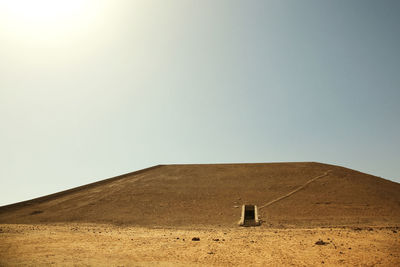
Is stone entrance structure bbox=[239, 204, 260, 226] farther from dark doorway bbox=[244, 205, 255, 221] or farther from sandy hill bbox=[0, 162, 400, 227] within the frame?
sandy hill bbox=[0, 162, 400, 227]

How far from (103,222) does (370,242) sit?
52.0ft

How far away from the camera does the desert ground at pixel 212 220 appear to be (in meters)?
8.46

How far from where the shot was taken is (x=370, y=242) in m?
10.2

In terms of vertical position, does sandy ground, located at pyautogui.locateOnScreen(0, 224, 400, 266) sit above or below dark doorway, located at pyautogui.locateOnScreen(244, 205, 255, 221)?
below

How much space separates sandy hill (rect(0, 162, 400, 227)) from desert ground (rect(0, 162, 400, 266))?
78mm

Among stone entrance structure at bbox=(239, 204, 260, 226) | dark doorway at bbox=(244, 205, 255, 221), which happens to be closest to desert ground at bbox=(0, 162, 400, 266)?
stone entrance structure at bbox=(239, 204, 260, 226)

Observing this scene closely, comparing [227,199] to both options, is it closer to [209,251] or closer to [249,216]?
[249,216]

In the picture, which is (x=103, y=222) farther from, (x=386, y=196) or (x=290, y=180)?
(x=386, y=196)

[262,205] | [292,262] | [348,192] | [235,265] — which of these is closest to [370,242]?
[292,262]

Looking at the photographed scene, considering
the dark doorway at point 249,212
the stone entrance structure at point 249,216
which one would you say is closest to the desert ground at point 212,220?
the stone entrance structure at point 249,216

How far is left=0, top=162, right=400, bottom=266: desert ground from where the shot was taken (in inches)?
333

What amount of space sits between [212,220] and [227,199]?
449cm

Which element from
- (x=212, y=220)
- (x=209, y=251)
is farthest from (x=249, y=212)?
(x=209, y=251)

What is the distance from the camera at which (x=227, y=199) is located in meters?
22.0
